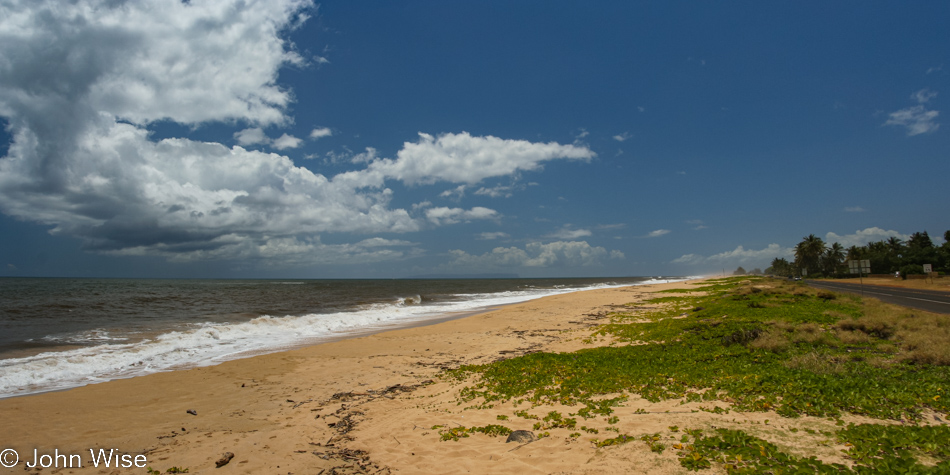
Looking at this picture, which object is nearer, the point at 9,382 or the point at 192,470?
the point at 192,470

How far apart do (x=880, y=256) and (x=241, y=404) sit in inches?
4362

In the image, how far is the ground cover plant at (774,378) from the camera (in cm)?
520

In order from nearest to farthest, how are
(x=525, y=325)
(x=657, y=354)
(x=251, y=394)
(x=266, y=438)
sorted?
(x=266, y=438)
(x=251, y=394)
(x=657, y=354)
(x=525, y=325)

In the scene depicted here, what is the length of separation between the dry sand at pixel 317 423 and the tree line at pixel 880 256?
259 ft

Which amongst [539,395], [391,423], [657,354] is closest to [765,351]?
[657,354]

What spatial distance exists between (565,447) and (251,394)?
835cm

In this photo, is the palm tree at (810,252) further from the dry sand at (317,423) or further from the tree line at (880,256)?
the dry sand at (317,423)

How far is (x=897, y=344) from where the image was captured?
35.5 ft

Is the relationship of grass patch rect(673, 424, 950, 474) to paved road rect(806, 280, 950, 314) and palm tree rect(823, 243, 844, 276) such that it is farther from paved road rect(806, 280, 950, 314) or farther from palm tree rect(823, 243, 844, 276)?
palm tree rect(823, 243, 844, 276)

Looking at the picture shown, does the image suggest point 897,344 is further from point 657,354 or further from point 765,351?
point 657,354

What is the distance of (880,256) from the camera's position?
8062 cm

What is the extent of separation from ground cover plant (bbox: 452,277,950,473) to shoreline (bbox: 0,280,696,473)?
2859 millimetres

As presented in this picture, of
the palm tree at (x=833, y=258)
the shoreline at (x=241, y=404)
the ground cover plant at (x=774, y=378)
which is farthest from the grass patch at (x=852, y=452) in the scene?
the palm tree at (x=833, y=258)

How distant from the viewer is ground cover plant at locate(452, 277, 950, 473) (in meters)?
5.20
